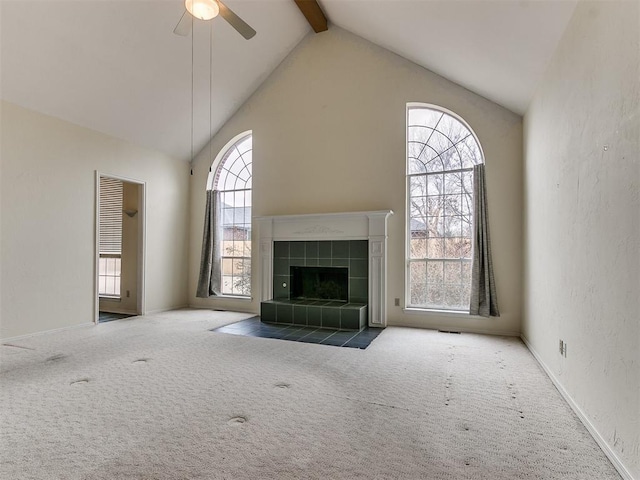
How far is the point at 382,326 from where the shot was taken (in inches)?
191

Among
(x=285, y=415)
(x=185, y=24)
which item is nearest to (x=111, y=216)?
(x=185, y=24)

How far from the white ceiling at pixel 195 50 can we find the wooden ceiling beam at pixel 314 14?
0.40 feet

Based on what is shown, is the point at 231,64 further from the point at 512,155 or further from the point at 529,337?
the point at 529,337

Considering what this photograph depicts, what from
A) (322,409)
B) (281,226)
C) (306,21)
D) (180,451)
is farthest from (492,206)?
(180,451)

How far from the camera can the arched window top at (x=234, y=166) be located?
6.31 m

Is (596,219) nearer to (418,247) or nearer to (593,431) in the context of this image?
(593,431)

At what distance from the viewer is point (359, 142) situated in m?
5.21

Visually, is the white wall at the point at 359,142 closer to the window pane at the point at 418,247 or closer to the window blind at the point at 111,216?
the window pane at the point at 418,247

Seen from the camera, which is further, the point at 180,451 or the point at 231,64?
the point at 231,64

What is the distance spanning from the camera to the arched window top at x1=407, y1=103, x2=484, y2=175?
477cm

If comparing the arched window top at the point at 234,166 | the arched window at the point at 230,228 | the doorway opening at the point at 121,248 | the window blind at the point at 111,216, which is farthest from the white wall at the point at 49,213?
the arched window at the point at 230,228

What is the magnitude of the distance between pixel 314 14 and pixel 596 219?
15.1 feet

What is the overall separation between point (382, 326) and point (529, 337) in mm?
1783

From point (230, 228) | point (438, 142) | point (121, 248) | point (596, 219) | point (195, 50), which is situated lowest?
point (121, 248)
